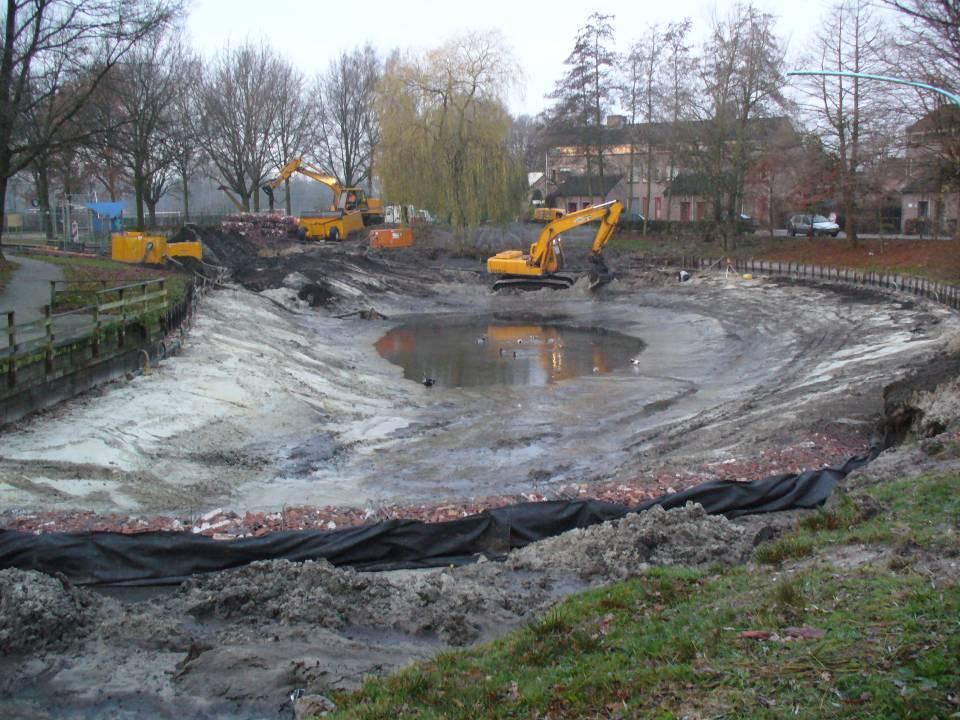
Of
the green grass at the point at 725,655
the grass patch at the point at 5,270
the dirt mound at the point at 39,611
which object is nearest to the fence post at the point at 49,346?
the dirt mound at the point at 39,611

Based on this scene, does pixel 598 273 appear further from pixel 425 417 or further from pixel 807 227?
pixel 425 417

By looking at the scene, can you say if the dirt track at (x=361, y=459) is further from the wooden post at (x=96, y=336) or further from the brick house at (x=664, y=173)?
the brick house at (x=664, y=173)

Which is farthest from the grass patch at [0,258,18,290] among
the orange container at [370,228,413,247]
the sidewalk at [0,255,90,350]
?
the orange container at [370,228,413,247]

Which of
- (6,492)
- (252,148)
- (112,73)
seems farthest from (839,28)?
(6,492)

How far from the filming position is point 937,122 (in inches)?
1313

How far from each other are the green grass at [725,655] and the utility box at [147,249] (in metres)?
32.8

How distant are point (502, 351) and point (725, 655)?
22.7 meters

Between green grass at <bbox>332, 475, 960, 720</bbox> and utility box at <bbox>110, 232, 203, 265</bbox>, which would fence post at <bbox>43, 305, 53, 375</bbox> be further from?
utility box at <bbox>110, 232, 203, 265</bbox>

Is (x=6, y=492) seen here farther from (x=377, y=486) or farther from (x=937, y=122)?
(x=937, y=122)

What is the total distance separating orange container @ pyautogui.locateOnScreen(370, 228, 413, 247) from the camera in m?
48.2

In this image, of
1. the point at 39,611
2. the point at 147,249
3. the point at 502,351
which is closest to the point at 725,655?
the point at 39,611

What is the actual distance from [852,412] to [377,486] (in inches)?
315

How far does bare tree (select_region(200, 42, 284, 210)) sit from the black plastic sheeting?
5360cm

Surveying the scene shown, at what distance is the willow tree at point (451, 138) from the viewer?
47.6 m
